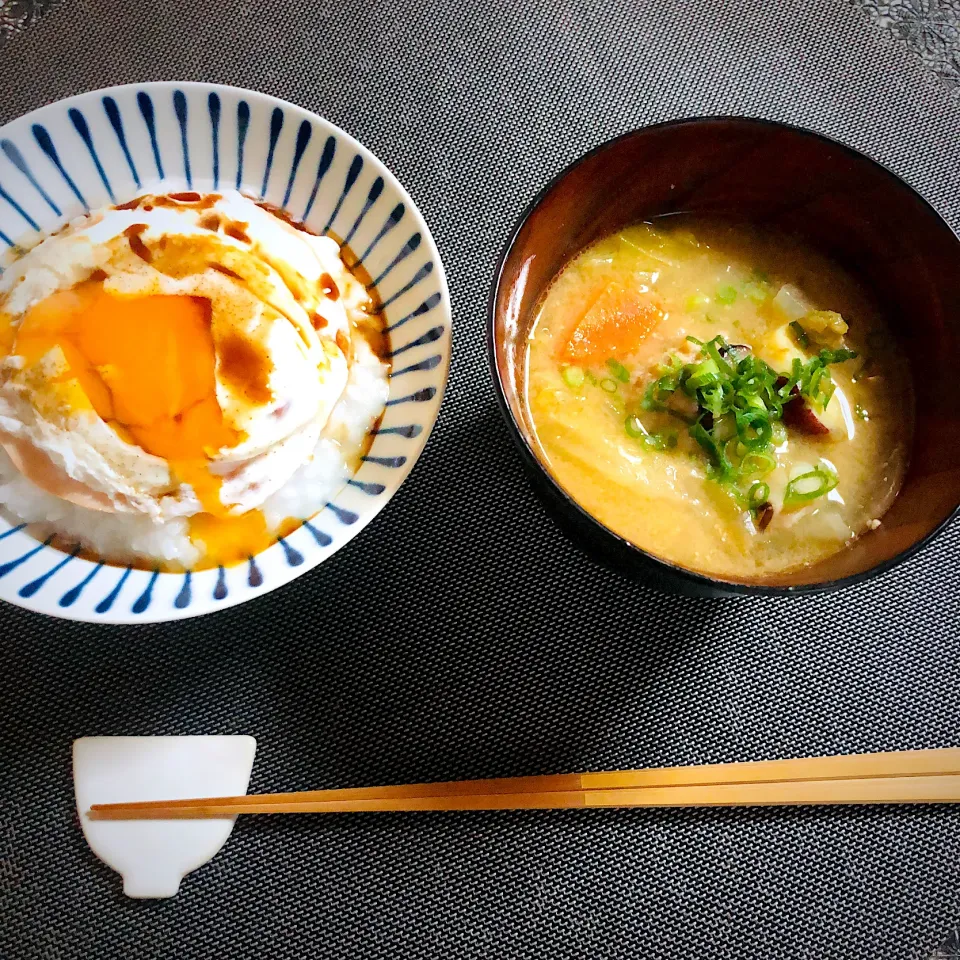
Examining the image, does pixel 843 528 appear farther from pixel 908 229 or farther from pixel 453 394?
pixel 453 394

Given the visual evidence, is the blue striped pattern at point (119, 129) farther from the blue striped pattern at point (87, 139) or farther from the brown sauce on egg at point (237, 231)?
the brown sauce on egg at point (237, 231)

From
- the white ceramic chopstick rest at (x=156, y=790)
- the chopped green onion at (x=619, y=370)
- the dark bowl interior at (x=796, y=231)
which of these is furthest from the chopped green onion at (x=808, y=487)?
the white ceramic chopstick rest at (x=156, y=790)

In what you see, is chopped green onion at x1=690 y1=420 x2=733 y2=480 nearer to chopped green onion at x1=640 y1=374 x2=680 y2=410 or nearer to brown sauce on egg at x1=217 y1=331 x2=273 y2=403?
chopped green onion at x1=640 y1=374 x2=680 y2=410

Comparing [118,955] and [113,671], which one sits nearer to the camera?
[118,955]

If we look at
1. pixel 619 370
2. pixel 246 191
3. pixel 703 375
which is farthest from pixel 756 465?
pixel 246 191

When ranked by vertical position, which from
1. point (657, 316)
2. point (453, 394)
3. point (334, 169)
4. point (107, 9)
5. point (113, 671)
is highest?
point (107, 9)

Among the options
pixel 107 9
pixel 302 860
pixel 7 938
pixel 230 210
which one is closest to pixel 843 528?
pixel 302 860
